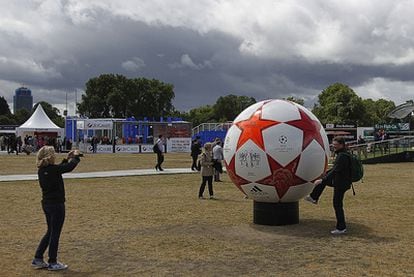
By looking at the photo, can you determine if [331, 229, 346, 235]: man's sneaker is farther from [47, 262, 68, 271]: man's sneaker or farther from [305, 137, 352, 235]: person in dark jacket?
Answer: [47, 262, 68, 271]: man's sneaker

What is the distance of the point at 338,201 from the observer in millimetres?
9906

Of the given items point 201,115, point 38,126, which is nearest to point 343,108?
point 201,115

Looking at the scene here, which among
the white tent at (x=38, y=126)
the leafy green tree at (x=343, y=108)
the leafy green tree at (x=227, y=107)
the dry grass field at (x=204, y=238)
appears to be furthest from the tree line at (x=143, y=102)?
the dry grass field at (x=204, y=238)

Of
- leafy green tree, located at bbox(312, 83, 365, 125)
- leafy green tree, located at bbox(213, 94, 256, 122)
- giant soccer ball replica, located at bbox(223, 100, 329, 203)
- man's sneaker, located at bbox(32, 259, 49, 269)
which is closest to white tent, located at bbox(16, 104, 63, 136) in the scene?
giant soccer ball replica, located at bbox(223, 100, 329, 203)

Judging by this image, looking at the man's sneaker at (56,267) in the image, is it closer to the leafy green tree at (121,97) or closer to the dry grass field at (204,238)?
the dry grass field at (204,238)

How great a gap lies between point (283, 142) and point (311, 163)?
71 centimetres

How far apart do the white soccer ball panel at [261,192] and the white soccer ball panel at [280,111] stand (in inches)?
52.1

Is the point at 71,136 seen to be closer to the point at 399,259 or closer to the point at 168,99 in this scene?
the point at 168,99

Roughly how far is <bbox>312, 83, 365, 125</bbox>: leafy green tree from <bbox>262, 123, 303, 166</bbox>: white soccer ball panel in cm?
8361

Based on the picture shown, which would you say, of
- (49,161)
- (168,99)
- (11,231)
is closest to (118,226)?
(11,231)

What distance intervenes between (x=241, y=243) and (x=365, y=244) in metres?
2.11

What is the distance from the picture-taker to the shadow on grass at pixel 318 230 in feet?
31.8

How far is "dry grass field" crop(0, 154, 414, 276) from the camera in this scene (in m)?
7.56

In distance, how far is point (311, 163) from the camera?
10.2m
